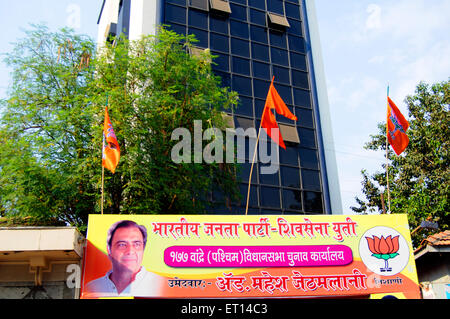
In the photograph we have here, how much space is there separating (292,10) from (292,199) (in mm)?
12360

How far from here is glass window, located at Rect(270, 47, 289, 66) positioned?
Answer: 24891 millimetres

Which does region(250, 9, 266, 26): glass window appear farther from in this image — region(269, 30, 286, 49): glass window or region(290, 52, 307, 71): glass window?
region(290, 52, 307, 71): glass window

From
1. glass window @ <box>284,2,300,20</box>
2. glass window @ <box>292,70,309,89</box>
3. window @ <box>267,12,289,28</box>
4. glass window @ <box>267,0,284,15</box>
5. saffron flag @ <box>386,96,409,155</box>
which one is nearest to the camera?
saffron flag @ <box>386,96,409,155</box>

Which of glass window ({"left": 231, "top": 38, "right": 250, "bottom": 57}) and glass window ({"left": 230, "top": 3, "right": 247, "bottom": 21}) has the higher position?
glass window ({"left": 230, "top": 3, "right": 247, "bottom": 21})

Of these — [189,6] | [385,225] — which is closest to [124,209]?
[385,225]

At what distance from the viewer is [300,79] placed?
2512 cm

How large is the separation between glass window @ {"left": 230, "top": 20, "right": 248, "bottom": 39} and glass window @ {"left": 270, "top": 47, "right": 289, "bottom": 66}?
1785 millimetres

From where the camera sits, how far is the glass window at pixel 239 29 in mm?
24434

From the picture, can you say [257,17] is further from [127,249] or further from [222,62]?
[127,249]

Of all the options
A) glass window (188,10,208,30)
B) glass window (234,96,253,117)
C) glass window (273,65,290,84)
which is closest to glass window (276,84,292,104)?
glass window (273,65,290,84)

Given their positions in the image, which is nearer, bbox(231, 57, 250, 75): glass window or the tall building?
the tall building

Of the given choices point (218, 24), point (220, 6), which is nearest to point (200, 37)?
point (218, 24)
